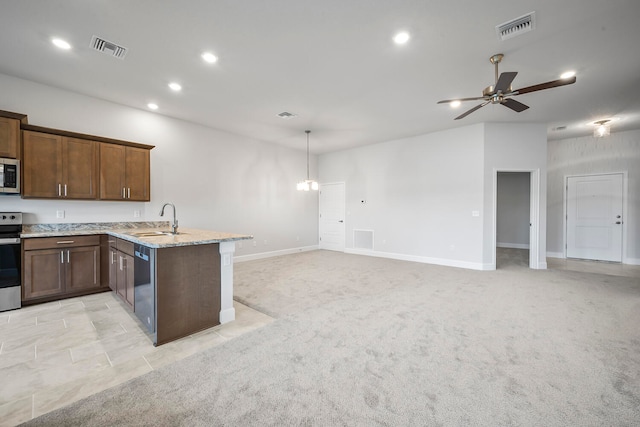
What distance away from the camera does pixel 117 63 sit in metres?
3.28

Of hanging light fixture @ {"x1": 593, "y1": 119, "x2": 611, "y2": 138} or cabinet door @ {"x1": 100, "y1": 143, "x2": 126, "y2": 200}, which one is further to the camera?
hanging light fixture @ {"x1": 593, "y1": 119, "x2": 611, "y2": 138}

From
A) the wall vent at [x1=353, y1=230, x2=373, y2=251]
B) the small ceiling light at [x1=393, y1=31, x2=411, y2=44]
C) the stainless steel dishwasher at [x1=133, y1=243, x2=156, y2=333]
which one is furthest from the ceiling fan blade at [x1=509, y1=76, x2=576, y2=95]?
the wall vent at [x1=353, y1=230, x2=373, y2=251]

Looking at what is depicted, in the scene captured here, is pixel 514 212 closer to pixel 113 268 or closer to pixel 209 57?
pixel 209 57

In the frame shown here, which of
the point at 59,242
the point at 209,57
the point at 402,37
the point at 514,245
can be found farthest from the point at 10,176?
the point at 514,245

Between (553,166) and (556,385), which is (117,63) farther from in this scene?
(553,166)

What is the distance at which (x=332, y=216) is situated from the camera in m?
8.15

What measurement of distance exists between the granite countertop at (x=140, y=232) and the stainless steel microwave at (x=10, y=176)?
1.87ft

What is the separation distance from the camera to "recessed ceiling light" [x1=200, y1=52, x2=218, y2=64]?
3096mm

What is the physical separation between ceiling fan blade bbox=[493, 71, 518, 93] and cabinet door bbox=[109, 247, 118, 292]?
497 cm

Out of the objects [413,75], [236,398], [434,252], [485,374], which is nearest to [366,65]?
[413,75]

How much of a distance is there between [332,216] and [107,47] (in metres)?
6.17

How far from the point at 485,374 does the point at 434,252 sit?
171 inches

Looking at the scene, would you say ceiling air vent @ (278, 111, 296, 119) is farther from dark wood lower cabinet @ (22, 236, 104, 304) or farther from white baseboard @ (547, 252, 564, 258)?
white baseboard @ (547, 252, 564, 258)

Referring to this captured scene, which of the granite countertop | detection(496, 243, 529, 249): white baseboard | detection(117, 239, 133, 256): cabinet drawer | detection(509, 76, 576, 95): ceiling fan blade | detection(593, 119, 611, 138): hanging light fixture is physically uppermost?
detection(593, 119, 611, 138): hanging light fixture
